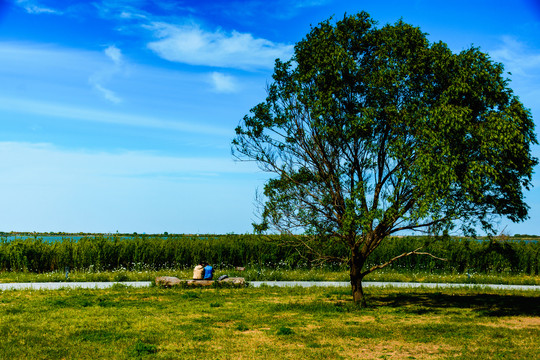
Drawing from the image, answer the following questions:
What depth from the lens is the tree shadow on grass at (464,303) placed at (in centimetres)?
1622

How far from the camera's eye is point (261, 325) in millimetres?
13352

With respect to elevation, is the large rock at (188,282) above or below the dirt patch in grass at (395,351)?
above

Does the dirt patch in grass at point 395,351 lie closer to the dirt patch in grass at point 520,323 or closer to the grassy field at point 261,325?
the grassy field at point 261,325

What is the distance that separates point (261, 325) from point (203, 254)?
1711cm

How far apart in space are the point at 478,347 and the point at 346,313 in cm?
504

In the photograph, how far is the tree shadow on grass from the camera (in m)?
16.2

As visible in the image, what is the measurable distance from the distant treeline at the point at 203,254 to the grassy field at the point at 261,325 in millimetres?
9285

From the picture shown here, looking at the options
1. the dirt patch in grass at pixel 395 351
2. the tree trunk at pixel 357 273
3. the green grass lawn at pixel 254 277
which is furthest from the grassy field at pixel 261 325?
the green grass lawn at pixel 254 277

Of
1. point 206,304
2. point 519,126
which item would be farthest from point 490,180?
point 206,304

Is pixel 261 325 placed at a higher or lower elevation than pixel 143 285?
lower

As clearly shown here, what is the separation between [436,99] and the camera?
15.2 m

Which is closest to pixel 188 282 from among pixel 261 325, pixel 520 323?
pixel 261 325

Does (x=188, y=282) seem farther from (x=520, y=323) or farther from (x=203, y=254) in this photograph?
(x=520, y=323)

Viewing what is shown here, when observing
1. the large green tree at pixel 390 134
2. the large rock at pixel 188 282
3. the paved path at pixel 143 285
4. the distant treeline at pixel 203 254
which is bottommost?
the paved path at pixel 143 285
